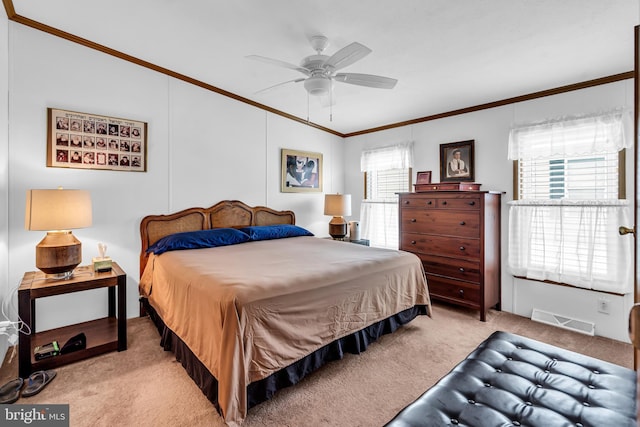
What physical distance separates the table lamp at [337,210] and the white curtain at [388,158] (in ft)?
2.15

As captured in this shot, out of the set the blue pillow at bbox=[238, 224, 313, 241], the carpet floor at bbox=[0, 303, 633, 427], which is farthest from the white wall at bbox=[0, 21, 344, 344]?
the carpet floor at bbox=[0, 303, 633, 427]

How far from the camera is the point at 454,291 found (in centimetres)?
355

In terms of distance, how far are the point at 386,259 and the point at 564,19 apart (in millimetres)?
2135

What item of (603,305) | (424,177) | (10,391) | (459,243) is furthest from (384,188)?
(10,391)

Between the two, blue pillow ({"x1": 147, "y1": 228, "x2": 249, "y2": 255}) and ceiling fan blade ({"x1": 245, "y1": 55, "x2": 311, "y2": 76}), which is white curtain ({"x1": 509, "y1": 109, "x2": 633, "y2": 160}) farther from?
blue pillow ({"x1": 147, "y1": 228, "x2": 249, "y2": 255})

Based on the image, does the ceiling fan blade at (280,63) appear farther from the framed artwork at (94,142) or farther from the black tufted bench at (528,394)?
the black tufted bench at (528,394)

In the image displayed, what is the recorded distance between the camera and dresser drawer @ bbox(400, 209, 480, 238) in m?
3.38

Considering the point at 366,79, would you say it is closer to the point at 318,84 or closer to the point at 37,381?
the point at 318,84

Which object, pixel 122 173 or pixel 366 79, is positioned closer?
pixel 366 79

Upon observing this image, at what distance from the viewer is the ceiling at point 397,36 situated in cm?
216

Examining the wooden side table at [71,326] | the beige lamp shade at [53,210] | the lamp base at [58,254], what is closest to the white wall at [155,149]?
the wooden side table at [71,326]

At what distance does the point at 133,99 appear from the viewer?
3312 millimetres

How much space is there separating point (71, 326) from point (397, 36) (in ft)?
12.8

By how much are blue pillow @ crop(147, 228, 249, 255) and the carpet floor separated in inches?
32.2
